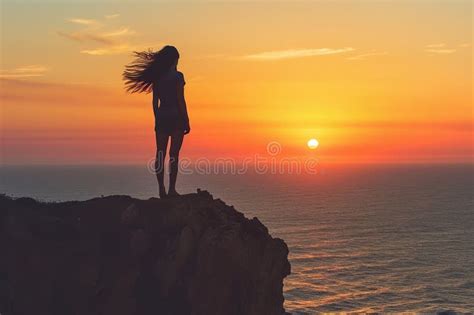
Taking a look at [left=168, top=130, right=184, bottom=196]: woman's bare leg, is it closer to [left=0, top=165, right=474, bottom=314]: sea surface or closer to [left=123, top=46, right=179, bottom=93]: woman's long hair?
[left=123, top=46, right=179, bottom=93]: woman's long hair

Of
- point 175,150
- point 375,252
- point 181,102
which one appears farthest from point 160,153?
point 375,252

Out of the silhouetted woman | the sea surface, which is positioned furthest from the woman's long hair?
the sea surface

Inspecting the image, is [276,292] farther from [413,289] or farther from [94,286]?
[413,289]

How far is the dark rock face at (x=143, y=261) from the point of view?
65.9ft

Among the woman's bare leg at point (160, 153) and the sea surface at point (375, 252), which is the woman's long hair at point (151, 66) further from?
the sea surface at point (375, 252)

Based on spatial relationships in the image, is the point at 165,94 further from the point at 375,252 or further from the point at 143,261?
the point at 375,252

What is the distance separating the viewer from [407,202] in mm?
163125

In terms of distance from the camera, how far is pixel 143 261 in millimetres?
20969

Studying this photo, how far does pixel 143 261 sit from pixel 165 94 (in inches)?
239

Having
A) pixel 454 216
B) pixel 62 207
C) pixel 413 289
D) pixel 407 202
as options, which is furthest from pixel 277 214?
pixel 62 207

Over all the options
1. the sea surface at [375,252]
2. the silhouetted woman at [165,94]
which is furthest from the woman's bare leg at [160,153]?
the sea surface at [375,252]

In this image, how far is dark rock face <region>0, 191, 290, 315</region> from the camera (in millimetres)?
20094

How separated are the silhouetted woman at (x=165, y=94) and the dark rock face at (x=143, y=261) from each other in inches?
78.4

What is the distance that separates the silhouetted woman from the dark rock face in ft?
6.53
